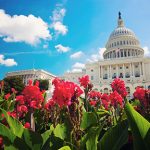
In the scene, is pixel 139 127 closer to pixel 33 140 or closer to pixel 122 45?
pixel 33 140

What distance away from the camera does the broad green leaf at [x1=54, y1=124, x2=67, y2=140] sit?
230cm

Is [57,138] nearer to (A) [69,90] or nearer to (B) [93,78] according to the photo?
(A) [69,90]

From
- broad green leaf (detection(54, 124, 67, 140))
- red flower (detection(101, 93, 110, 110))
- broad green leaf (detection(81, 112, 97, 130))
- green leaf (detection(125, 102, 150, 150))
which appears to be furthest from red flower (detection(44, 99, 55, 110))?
red flower (detection(101, 93, 110, 110))

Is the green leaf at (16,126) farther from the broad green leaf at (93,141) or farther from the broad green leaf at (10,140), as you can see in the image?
the broad green leaf at (93,141)

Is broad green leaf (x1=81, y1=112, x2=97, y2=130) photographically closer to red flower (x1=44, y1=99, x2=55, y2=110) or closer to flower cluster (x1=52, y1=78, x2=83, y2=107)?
flower cluster (x1=52, y1=78, x2=83, y2=107)

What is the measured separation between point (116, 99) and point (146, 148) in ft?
8.49

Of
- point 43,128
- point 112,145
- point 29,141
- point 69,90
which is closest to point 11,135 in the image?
point 29,141

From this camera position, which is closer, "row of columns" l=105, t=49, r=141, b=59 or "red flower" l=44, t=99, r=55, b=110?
"red flower" l=44, t=99, r=55, b=110

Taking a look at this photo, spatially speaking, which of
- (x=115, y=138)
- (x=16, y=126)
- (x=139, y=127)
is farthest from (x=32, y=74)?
(x=139, y=127)

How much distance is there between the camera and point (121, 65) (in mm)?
85125

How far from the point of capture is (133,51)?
9119 cm

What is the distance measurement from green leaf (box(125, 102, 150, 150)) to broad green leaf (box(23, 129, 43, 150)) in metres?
0.82

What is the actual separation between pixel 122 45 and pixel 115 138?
9011 cm

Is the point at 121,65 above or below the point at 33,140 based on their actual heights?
above
